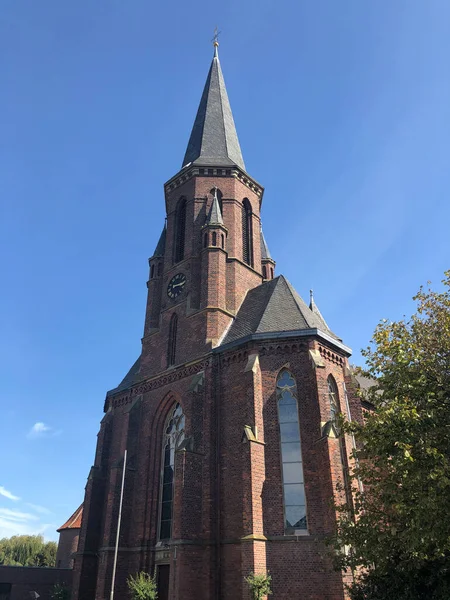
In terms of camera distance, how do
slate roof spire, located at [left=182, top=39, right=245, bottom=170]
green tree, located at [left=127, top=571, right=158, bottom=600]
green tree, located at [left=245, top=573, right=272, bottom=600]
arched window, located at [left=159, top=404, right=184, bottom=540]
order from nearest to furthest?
green tree, located at [left=245, top=573, right=272, bottom=600] < green tree, located at [left=127, top=571, right=158, bottom=600] < arched window, located at [left=159, top=404, right=184, bottom=540] < slate roof spire, located at [left=182, top=39, right=245, bottom=170]

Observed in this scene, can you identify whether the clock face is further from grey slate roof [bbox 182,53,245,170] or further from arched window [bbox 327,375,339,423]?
arched window [bbox 327,375,339,423]

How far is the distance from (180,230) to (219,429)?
1364cm

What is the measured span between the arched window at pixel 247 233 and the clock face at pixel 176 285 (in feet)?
12.8

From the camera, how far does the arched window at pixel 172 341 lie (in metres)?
25.2

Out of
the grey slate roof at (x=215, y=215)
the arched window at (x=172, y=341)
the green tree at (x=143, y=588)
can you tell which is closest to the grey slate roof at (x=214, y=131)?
the grey slate roof at (x=215, y=215)

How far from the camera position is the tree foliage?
208 feet

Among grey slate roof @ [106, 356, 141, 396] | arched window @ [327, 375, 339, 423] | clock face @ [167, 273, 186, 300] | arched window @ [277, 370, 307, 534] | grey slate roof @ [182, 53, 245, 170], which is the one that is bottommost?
arched window @ [277, 370, 307, 534]

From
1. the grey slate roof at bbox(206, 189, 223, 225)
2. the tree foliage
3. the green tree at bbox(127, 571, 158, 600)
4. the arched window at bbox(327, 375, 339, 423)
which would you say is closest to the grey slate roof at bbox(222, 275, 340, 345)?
the arched window at bbox(327, 375, 339, 423)

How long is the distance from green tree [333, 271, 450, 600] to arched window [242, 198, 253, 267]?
15330 millimetres

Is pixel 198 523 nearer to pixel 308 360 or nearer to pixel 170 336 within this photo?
pixel 308 360

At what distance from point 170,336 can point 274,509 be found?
36.2ft

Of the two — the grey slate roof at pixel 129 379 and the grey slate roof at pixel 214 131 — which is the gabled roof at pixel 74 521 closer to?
the grey slate roof at pixel 129 379

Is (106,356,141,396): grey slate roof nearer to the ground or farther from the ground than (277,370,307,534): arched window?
farther from the ground

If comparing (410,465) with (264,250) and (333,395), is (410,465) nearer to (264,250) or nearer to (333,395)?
(333,395)
